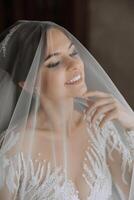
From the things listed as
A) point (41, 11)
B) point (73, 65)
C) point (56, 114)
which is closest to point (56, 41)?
point (73, 65)

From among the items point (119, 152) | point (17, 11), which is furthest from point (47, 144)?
point (17, 11)

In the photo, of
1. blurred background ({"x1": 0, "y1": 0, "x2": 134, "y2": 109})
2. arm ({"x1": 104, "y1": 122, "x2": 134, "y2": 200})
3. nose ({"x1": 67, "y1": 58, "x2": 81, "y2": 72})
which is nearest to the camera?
nose ({"x1": 67, "y1": 58, "x2": 81, "y2": 72})

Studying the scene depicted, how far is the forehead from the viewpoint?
1.24 meters

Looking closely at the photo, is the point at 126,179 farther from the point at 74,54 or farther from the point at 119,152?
the point at 74,54

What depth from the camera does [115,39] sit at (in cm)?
224

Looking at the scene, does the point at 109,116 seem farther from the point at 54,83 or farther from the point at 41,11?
the point at 41,11

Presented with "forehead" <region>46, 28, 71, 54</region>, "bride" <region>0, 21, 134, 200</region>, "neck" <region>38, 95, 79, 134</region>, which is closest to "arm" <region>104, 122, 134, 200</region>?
"bride" <region>0, 21, 134, 200</region>

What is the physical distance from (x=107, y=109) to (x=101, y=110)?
0.03 metres

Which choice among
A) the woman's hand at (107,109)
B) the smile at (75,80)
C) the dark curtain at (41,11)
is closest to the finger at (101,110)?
the woman's hand at (107,109)

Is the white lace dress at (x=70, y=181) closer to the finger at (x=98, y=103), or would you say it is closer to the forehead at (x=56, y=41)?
the finger at (x=98, y=103)

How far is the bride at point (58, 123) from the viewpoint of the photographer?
4.08 ft

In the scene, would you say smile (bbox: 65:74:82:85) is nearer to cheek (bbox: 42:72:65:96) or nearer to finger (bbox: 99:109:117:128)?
cheek (bbox: 42:72:65:96)

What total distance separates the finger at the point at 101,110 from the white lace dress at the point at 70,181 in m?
0.04

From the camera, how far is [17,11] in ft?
6.72
